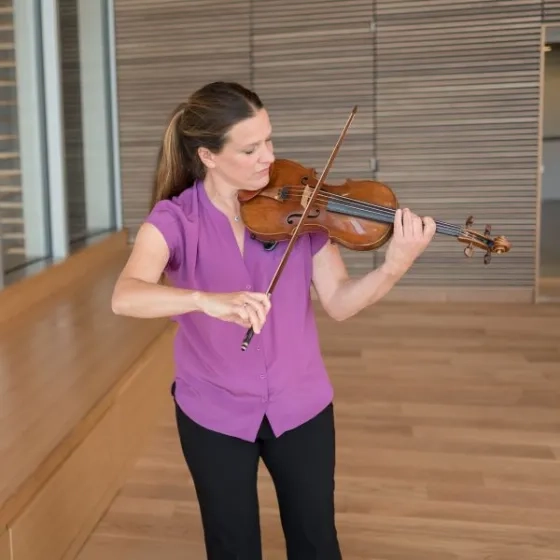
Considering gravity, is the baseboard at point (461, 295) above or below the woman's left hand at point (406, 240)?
below

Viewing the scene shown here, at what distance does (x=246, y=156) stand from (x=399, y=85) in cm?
371

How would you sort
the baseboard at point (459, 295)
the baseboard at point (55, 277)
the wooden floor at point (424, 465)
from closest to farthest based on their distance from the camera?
the wooden floor at point (424, 465)
the baseboard at point (55, 277)
the baseboard at point (459, 295)

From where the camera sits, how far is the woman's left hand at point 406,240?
1.45 meters

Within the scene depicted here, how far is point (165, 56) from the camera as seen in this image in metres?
5.15

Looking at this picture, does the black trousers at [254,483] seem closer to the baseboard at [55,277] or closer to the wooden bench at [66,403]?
the wooden bench at [66,403]

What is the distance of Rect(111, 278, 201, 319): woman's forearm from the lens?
4.19 ft

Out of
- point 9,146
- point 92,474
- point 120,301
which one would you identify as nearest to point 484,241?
point 120,301

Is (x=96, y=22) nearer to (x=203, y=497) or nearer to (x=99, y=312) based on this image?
(x=99, y=312)

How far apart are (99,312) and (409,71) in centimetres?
255

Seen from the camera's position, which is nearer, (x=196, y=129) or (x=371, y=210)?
(x=196, y=129)

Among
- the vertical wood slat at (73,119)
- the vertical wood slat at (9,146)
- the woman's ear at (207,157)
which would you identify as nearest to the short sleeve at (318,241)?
the woman's ear at (207,157)

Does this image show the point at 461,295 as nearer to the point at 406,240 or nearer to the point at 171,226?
the point at 406,240

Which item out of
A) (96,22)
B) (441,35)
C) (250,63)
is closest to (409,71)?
(441,35)

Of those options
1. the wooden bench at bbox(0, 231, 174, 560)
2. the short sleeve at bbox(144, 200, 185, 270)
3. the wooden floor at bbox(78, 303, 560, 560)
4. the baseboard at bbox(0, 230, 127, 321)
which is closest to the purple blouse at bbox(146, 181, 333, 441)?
the short sleeve at bbox(144, 200, 185, 270)
